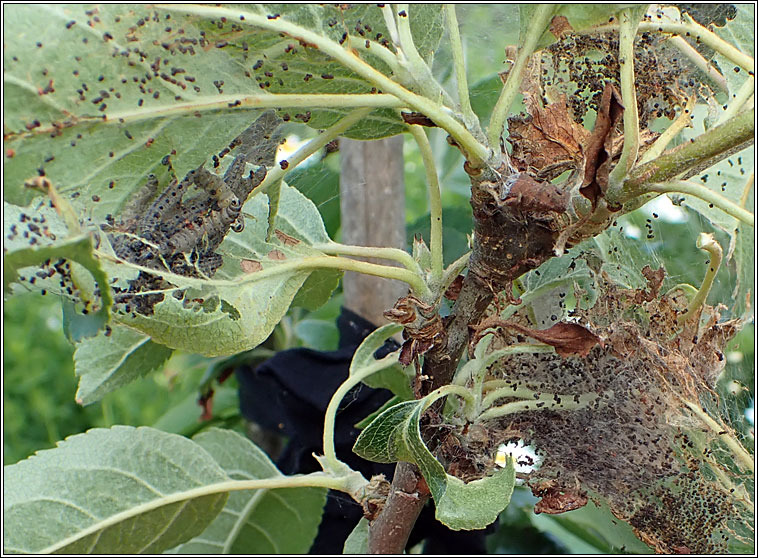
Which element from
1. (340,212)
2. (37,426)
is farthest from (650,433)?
(37,426)

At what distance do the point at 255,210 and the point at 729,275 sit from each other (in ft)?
1.56

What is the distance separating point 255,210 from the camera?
2.07 ft

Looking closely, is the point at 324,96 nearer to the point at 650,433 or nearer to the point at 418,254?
the point at 418,254

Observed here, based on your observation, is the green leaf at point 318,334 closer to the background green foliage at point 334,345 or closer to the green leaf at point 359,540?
the background green foliage at point 334,345

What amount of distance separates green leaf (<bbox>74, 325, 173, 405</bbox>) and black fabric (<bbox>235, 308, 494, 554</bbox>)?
207 millimetres

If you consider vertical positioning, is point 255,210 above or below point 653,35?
below

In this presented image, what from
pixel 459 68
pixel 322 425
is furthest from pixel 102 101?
pixel 322 425

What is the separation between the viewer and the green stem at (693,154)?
435mm

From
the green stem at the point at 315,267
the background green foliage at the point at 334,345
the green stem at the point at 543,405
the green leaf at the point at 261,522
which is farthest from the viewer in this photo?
the green leaf at the point at 261,522

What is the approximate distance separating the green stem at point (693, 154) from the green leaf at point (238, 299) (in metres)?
0.23

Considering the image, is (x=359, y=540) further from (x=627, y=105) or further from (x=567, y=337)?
(x=627, y=105)

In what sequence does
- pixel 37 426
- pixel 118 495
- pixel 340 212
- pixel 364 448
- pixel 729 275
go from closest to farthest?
pixel 364 448
pixel 118 495
pixel 729 275
pixel 340 212
pixel 37 426

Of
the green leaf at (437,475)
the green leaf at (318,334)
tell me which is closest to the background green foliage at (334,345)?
the green leaf at (318,334)

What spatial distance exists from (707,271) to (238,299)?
1.15 feet
